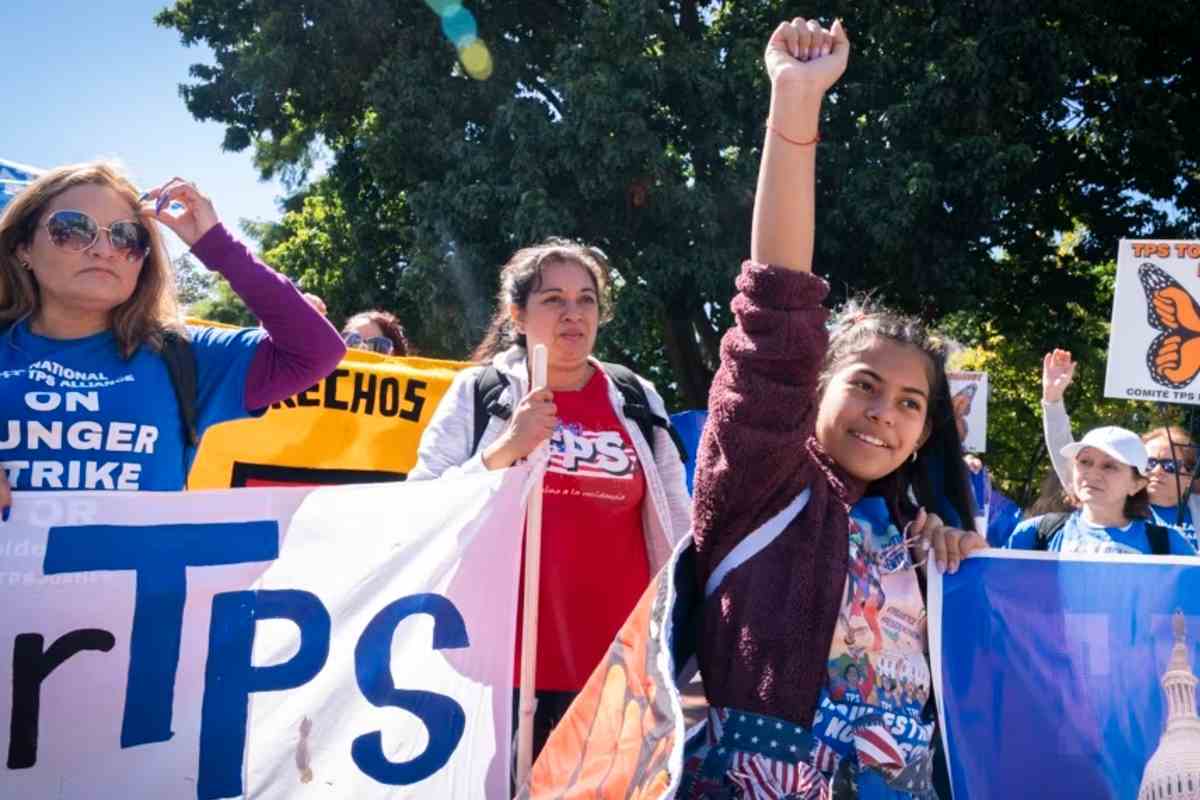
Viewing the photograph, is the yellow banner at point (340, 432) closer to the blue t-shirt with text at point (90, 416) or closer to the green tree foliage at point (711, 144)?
the blue t-shirt with text at point (90, 416)

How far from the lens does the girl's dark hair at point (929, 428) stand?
196 cm

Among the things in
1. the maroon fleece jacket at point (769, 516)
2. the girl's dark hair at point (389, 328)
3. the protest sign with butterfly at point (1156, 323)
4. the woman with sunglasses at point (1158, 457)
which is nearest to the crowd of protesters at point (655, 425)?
the maroon fleece jacket at point (769, 516)

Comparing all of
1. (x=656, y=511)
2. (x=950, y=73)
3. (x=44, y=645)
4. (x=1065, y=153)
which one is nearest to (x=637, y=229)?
(x=950, y=73)

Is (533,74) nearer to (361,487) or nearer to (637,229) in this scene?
(637,229)

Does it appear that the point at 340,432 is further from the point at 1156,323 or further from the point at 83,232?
the point at 1156,323

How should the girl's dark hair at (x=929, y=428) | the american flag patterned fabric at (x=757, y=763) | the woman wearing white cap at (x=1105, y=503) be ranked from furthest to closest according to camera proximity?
the woman wearing white cap at (x=1105, y=503)
the girl's dark hair at (x=929, y=428)
the american flag patterned fabric at (x=757, y=763)

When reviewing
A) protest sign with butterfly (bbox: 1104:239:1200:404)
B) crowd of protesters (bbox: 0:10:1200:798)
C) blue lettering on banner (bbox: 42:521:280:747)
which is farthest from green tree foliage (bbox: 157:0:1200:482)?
blue lettering on banner (bbox: 42:521:280:747)

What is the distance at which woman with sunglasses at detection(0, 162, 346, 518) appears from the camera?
226 centimetres

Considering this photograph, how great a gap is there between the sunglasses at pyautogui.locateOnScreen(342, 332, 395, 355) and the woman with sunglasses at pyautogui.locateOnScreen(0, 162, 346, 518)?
2279 millimetres

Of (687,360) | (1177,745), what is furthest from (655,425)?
(687,360)

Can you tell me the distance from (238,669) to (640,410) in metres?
1.28

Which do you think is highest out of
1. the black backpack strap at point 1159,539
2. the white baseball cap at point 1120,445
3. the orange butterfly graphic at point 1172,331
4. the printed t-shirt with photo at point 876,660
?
the orange butterfly graphic at point 1172,331

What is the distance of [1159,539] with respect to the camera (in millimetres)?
4188

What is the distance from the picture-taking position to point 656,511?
290cm
